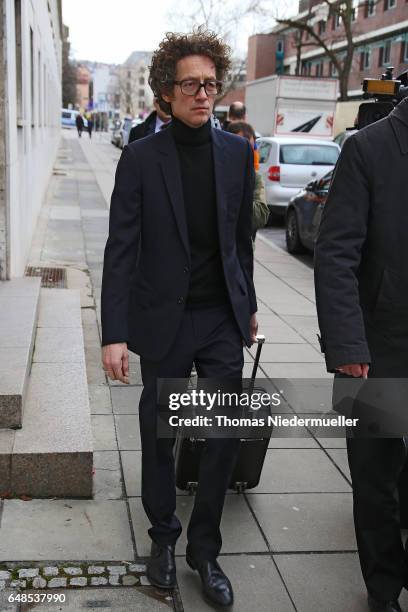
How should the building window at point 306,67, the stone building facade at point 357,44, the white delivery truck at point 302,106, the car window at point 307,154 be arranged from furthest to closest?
the building window at point 306,67 → the stone building facade at point 357,44 → the white delivery truck at point 302,106 → the car window at point 307,154

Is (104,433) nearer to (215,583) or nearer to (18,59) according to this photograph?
(215,583)

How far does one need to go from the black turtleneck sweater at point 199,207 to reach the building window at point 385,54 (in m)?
52.5

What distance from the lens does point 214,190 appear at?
2.99 meters

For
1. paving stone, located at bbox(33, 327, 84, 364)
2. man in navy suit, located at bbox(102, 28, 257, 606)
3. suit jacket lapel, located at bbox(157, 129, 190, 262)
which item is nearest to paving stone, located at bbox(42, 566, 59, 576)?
man in navy suit, located at bbox(102, 28, 257, 606)

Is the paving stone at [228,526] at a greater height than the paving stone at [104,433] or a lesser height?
greater

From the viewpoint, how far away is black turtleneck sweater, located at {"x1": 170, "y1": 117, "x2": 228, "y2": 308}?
2.98 metres

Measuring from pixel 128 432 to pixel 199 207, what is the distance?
1.99m

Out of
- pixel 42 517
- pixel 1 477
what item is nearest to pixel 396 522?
pixel 42 517

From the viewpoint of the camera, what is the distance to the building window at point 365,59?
5539 cm

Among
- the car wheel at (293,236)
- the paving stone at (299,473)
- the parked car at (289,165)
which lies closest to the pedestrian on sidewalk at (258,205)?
the paving stone at (299,473)

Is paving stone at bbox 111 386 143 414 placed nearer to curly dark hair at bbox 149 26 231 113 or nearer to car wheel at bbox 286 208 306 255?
curly dark hair at bbox 149 26 231 113

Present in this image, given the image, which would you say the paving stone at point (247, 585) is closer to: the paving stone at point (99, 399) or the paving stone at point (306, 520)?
the paving stone at point (306, 520)

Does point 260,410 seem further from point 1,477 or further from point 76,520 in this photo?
point 1,477

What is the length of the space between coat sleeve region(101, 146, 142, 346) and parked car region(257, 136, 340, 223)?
12.5m
